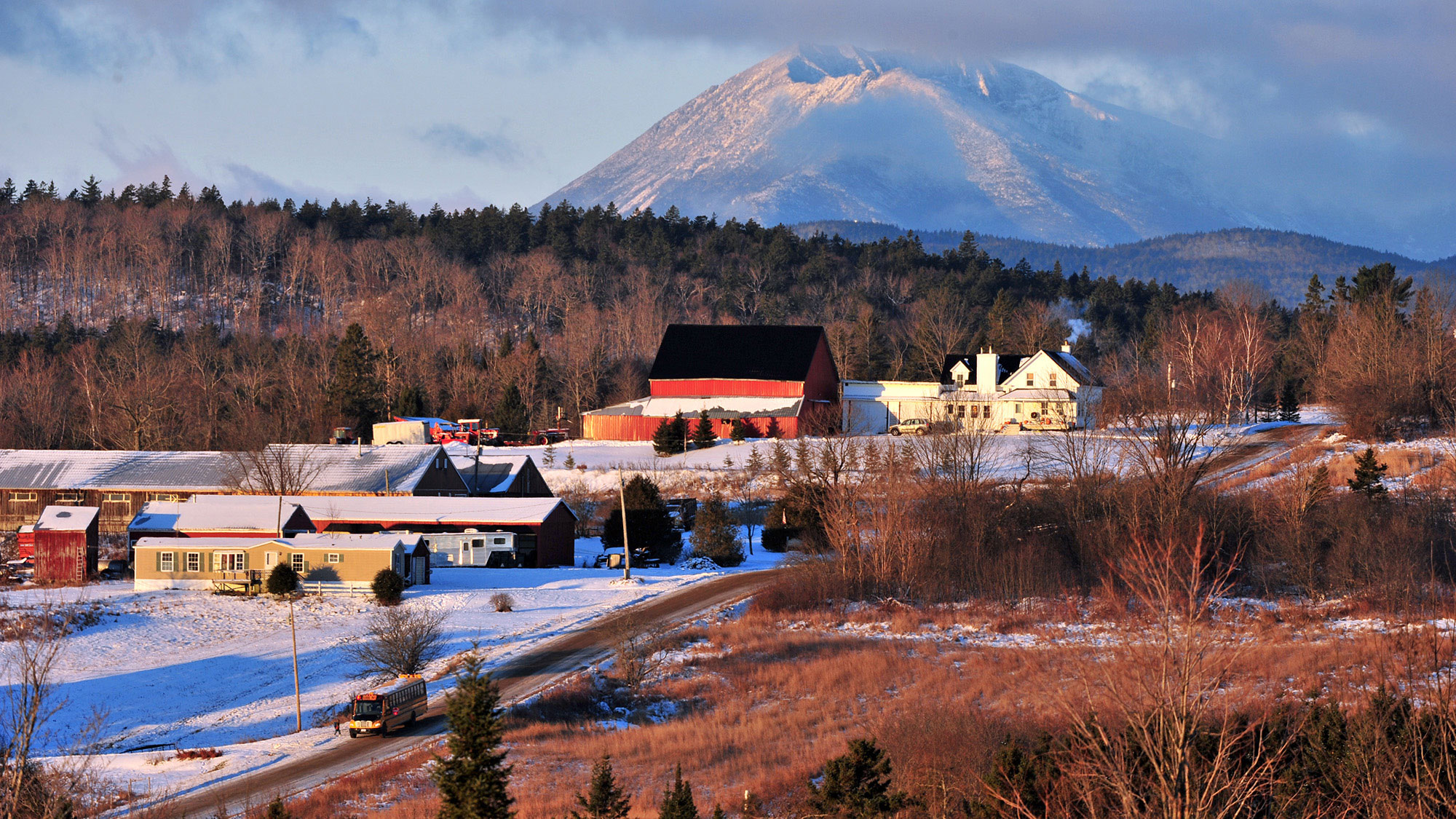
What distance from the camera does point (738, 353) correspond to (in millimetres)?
82438

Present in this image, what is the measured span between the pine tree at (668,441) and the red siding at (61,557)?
3165 cm

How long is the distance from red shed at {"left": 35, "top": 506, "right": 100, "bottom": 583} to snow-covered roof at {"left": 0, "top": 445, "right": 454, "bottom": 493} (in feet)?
32.6

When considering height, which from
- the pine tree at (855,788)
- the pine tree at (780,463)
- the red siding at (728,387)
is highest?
the red siding at (728,387)

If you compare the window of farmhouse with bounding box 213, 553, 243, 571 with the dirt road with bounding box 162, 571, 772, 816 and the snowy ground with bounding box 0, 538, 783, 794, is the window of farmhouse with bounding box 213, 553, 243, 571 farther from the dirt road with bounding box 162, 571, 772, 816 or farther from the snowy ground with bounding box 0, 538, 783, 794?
the dirt road with bounding box 162, 571, 772, 816

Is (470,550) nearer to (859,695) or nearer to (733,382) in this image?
(859,695)

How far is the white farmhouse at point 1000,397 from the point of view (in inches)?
3004

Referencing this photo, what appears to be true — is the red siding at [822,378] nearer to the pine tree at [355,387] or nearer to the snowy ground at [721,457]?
the snowy ground at [721,457]

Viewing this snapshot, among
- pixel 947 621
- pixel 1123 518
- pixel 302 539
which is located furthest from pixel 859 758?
pixel 302 539

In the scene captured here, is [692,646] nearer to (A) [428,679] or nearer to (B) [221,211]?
(A) [428,679]

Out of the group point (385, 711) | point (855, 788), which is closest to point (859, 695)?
point (385, 711)

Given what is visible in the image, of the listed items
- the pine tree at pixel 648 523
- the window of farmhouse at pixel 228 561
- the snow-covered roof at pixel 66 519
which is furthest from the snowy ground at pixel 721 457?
the snow-covered roof at pixel 66 519

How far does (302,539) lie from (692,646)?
61.7ft

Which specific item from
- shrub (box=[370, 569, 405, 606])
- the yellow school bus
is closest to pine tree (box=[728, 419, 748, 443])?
shrub (box=[370, 569, 405, 606])

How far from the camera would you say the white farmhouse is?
76.3 metres
